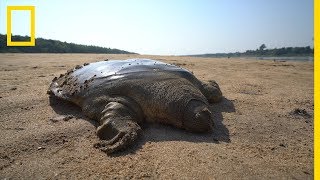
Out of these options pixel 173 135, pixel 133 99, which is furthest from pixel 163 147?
pixel 133 99

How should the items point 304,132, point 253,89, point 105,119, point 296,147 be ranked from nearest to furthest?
point 296,147 < point 105,119 < point 304,132 < point 253,89

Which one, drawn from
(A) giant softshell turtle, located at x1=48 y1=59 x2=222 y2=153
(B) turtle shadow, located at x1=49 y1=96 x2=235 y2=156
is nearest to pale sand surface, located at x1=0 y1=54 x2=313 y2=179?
(B) turtle shadow, located at x1=49 y1=96 x2=235 y2=156

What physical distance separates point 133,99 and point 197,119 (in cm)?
68

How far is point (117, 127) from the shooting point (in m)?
2.56

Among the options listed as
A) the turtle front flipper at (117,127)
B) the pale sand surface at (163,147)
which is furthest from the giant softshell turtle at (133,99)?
the pale sand surface at (163,147)

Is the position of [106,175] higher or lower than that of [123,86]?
lower

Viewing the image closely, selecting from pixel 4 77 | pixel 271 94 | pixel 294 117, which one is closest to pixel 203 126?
pixel 294 117

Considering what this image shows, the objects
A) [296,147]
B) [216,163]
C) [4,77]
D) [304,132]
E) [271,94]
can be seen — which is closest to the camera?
[216,163]

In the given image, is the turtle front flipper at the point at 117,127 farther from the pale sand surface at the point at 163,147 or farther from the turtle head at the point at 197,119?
the turtle head at the point at 197,119

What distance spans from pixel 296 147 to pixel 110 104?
1.67 metres

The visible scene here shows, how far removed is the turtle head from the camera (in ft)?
8.92

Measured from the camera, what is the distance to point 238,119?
323 centimetres

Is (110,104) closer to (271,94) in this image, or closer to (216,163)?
(216,163)

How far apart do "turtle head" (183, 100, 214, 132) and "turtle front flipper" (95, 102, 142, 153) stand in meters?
0.45
